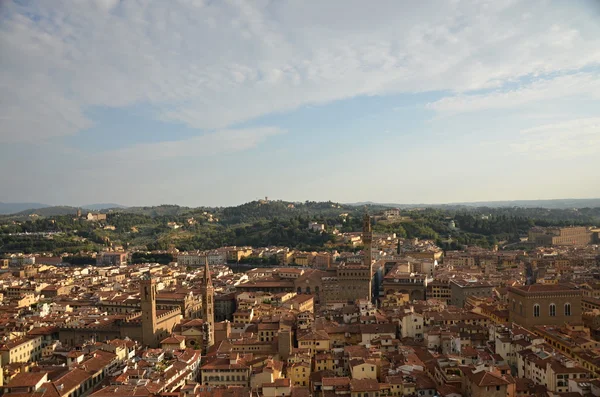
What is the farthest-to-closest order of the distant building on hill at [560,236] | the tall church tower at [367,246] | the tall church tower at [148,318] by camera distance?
the distant building on hill at [560,236] → the tall church tower at [367,246] → the tall church tower at [148,318]

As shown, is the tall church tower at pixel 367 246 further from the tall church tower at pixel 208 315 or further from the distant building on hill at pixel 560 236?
the distant building on hill at pixel 560 236

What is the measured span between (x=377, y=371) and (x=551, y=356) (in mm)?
4417

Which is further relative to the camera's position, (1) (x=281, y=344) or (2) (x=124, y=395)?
(1) (x=281, y=344)

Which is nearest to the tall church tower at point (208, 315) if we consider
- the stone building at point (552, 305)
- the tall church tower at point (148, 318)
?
the tall church tower at point (148, 318)

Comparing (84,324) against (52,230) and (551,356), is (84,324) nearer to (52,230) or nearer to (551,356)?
(551,356)

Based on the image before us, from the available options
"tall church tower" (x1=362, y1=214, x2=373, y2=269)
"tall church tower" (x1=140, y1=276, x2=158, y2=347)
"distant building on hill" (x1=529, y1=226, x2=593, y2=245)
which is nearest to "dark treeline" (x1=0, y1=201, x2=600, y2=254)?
"distant building on hill" (x1=529, y1=226, x2=593, y2=245)

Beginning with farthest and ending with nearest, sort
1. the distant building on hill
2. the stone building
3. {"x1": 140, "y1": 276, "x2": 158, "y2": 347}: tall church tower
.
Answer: the distant building on hill < the stone building < {"x1": 140, "y1": 276, "x2": 158, "y2": 347}: tall church tower

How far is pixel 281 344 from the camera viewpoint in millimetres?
16062

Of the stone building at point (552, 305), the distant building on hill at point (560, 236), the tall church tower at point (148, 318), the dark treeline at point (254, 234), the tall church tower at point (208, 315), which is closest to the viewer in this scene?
the tall church tower at point (208, 315)

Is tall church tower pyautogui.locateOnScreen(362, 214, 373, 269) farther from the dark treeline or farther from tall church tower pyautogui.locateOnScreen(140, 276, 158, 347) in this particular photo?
the dark treeline

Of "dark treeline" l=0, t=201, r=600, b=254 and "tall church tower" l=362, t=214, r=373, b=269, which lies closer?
"tall church tower" l=362, t=214, r=373, b=269

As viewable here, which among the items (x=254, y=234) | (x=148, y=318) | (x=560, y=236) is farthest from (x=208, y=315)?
(x=560, y=236)

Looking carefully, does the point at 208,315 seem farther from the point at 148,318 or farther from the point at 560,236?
the point at 560,236

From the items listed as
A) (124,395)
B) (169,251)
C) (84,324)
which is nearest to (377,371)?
(124,395)
